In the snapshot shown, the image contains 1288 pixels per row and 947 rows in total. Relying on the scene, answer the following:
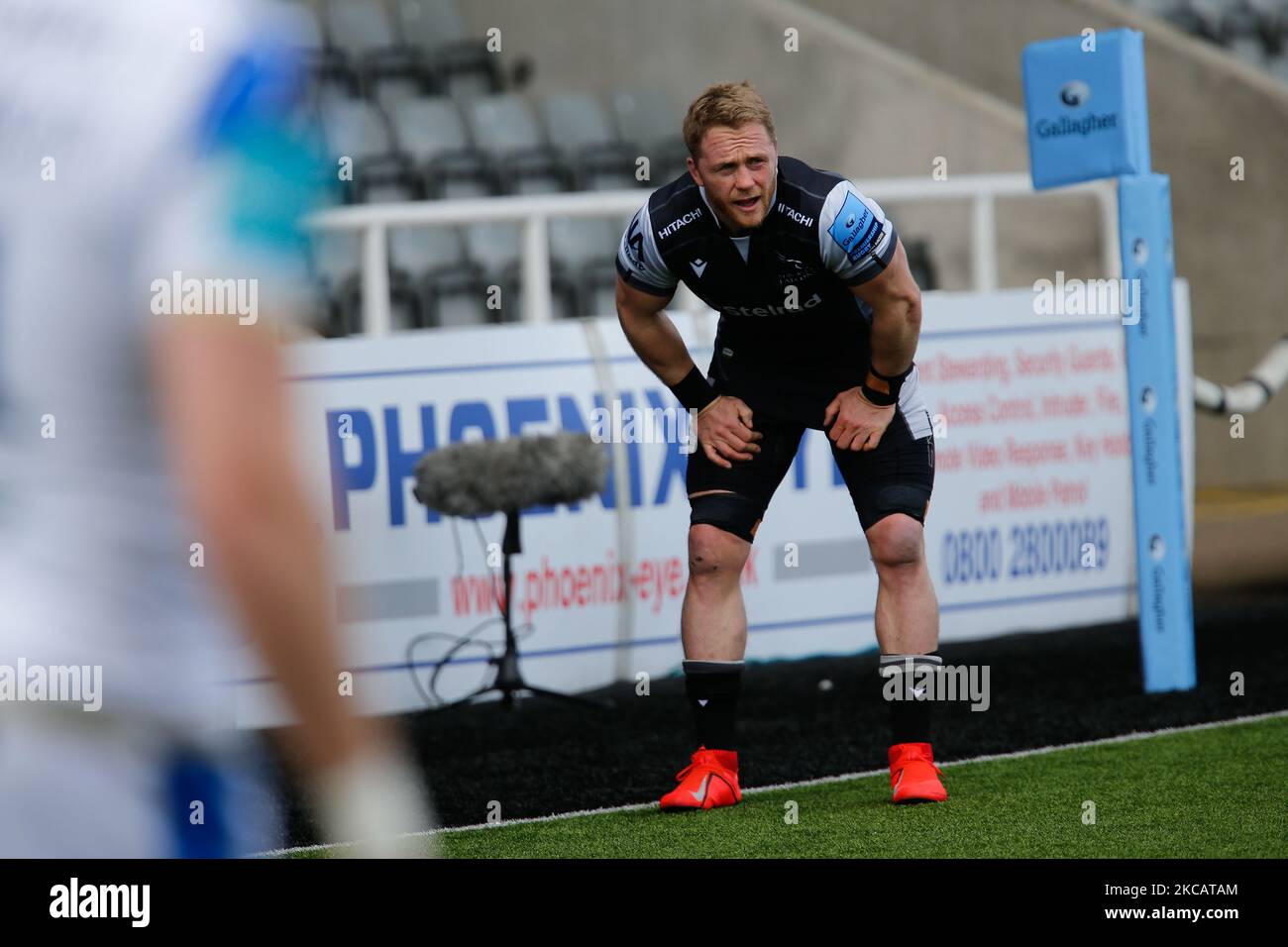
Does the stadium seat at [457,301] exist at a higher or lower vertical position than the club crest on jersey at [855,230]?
higher

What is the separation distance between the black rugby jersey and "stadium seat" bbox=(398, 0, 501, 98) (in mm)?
7936

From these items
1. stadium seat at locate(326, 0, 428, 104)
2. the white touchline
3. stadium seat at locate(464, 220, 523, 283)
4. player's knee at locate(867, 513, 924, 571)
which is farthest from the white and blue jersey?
stadium seat at locate(326, 0, 428, 104)

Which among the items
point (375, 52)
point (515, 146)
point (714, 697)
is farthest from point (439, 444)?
point (375, 52)

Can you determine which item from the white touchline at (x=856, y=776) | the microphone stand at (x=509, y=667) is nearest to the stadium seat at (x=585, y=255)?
the microphone stand at (x=509, y=667)

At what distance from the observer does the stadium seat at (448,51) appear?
12875mm

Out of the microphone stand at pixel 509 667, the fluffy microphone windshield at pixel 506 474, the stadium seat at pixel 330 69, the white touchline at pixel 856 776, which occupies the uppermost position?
the stadium seat at pixel 330 69

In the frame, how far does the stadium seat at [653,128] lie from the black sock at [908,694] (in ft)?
23.0

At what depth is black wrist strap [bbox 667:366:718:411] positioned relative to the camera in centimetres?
534

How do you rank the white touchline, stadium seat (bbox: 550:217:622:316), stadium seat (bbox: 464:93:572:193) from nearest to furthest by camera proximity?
1. the white touchline
2. stadium seat (bbox: 550:217:622:316)
3. stadium seat (bbox: 464:93:572:193)

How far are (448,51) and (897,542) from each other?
858cm

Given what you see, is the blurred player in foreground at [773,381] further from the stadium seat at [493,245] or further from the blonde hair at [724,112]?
the stadium seat at [493,245]

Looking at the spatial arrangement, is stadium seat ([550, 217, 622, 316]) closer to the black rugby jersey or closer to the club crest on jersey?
the black rugby jersey

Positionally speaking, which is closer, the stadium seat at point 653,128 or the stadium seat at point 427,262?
the stadium seat at point 427,262
